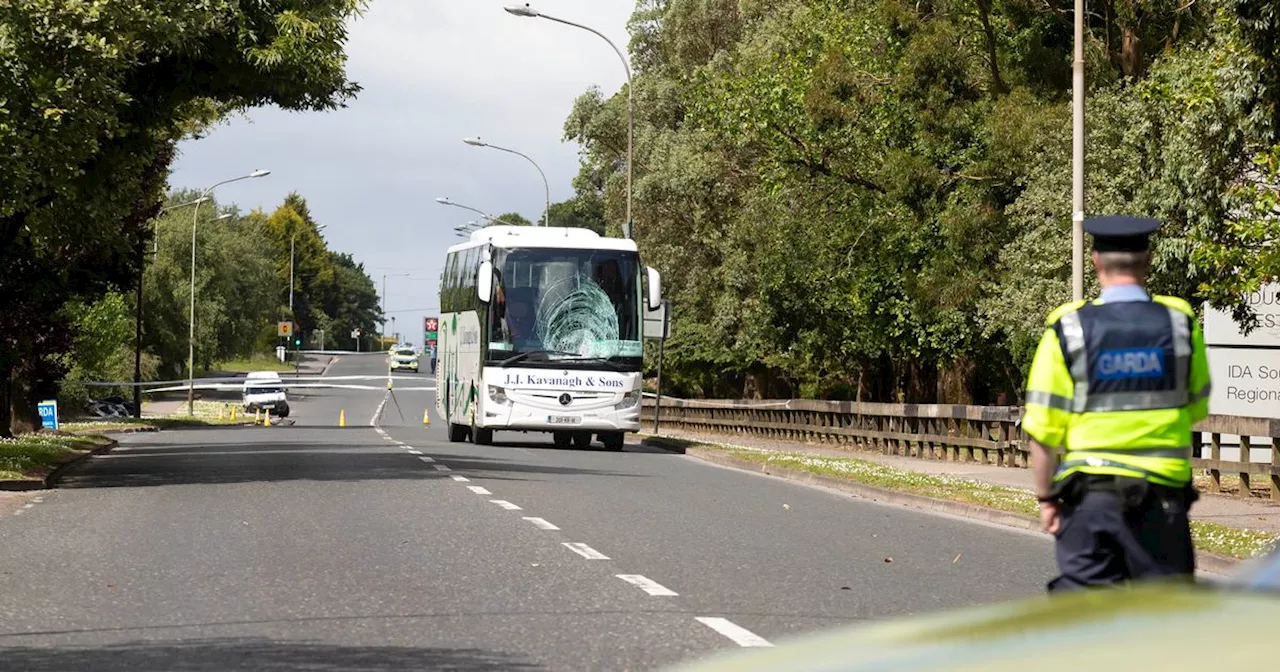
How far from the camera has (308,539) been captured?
14844 millimetres

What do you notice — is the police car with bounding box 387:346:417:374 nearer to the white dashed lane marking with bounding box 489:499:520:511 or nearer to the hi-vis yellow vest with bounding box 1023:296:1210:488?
the white dashed lane marking with bounding box 489:499:520:511

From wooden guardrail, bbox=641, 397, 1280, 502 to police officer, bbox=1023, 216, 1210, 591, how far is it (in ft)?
47.1

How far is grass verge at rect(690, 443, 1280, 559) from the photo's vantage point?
50.0 ft

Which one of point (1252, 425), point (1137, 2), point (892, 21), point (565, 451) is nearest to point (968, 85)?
point (892, 21)

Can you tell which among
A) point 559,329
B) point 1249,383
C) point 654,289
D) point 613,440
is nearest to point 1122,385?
point 1249,383

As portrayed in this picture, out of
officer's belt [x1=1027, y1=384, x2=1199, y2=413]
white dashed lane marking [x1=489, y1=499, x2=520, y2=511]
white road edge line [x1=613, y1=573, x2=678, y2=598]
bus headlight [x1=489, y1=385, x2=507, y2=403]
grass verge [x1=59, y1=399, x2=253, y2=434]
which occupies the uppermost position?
officer's belt [x1=1027, y1=384, x2=1199, y2=413]

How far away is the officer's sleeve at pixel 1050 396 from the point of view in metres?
5.89

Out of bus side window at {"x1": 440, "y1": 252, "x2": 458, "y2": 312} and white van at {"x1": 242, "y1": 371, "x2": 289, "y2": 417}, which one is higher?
bus side window at {"x1": 440, "y1": 252, "x2": 458, "y2": 312}

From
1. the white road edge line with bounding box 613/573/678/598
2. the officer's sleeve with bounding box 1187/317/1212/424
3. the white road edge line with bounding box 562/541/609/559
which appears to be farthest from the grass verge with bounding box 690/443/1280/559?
the officer's sleeve with bounding box 1187/317/1212/424

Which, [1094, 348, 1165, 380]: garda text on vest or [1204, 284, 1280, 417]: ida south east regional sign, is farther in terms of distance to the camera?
[1204, 284, 1280, 417]: ida south east regional sign

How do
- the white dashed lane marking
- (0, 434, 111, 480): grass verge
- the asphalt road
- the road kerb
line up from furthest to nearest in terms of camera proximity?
1. (0, 434, 111, 480): grass verge
2. the white dashed lane marking
3. the road kerb
4. the asphalt road

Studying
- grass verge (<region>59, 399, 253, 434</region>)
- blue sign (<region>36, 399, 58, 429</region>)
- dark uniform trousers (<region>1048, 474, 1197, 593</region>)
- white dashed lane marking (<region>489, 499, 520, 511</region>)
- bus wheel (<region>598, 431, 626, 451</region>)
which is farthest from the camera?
grass verge (<region>59, 399, 253, 434</region>)

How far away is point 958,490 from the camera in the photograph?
22.4 m

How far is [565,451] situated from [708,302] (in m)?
27.6
